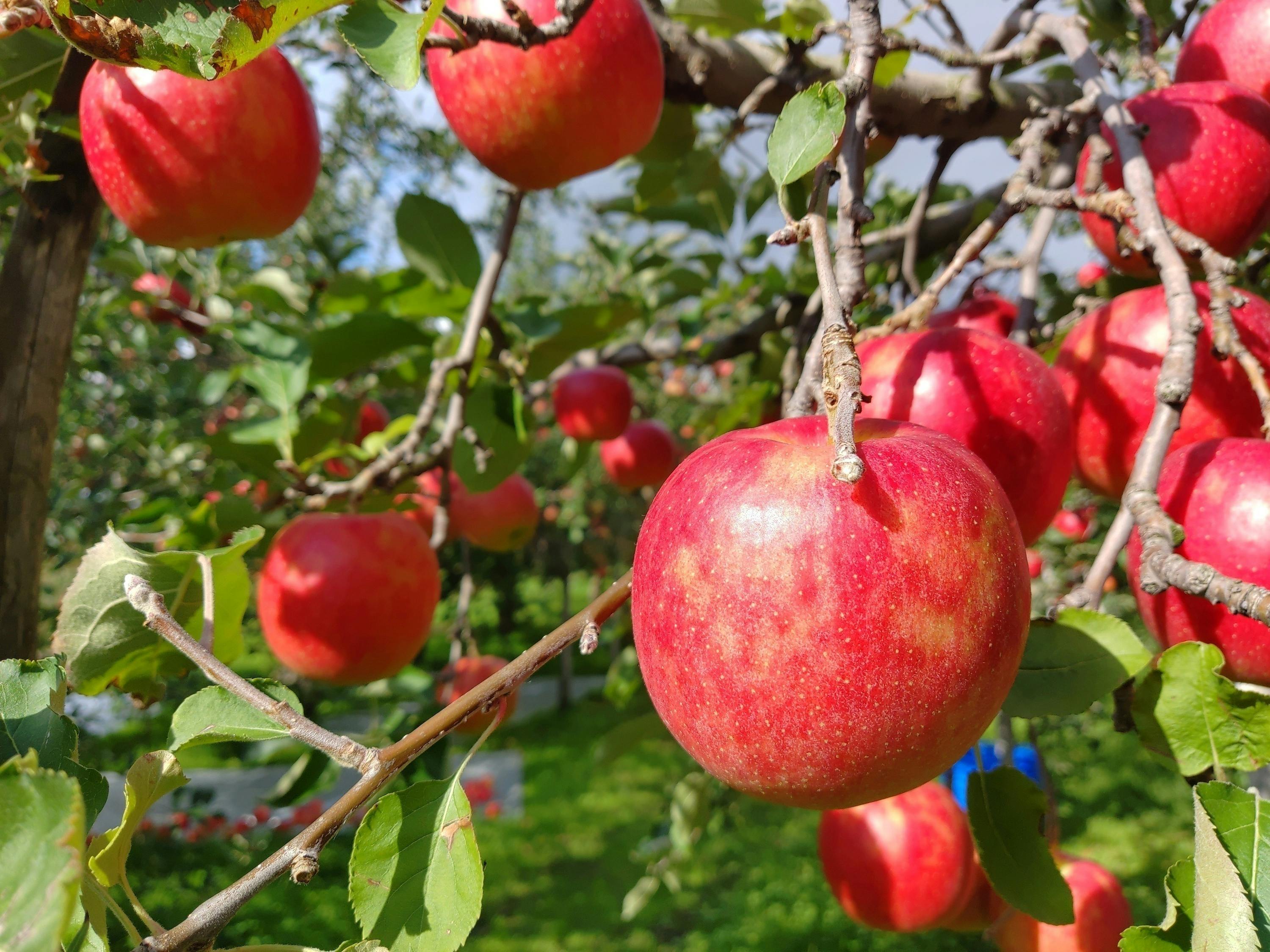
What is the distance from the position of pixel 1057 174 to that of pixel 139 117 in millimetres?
1129

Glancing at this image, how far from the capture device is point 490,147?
38.7 inches

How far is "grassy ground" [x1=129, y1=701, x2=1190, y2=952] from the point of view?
3316mm

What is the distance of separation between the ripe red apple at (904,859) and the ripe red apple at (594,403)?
108cm

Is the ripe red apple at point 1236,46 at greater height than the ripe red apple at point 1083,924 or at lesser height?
greater

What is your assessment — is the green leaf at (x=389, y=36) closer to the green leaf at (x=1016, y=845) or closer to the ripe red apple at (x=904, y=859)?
the green leaf at (x=1016, y=845)

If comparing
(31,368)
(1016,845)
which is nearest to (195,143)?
(31,368)

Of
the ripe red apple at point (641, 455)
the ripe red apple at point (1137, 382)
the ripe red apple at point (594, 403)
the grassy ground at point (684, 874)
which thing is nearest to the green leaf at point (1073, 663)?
the ripe red apple at point (1137, 382)

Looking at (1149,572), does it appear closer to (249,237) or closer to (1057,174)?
(1057,174)

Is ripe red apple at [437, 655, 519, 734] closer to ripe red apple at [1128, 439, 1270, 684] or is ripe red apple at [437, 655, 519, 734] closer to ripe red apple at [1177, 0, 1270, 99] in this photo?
ripe red apple at [1128, 439, 1270, 684]

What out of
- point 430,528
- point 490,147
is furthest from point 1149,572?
point 430,528

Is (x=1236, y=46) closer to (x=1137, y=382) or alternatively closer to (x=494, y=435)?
(x=1137, y=382)

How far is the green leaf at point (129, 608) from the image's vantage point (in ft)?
2.44

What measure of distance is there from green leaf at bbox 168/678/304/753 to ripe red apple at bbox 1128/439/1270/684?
62 centimetres

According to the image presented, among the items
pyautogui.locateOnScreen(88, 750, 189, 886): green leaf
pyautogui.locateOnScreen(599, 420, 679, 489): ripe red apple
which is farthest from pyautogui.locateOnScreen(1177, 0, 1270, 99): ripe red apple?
pyautogui.locateOnScreen(599, 420, 679, 489): ripe red apple
